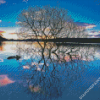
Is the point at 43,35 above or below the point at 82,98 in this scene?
above

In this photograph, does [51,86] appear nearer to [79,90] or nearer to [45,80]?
[45,80]

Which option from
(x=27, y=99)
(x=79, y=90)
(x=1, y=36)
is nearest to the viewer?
(x=27, y=99)

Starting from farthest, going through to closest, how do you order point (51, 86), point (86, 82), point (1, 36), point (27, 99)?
point (1, 36), point (86, 82), point (51, 86), point (27, 99)

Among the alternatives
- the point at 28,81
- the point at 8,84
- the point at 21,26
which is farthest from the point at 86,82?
the point at 21,26

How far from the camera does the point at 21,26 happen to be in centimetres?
2761

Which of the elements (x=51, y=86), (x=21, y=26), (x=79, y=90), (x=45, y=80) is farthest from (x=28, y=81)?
(x=21, y=26)

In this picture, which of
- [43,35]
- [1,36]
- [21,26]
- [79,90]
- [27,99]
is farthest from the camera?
[1,36]

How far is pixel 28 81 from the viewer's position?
21.0 feet

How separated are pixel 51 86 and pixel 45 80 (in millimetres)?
803

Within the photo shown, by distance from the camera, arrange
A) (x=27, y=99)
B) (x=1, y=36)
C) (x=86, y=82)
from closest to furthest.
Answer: (x=27, y=99) → (x=86, y=82) → (x=1, y=36)

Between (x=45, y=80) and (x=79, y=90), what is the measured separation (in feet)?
6.02

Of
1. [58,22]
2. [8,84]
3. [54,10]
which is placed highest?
[54,10]

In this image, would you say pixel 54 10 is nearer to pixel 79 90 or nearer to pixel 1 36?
pixel 79 90

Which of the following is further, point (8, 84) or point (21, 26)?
point (21, 26)
